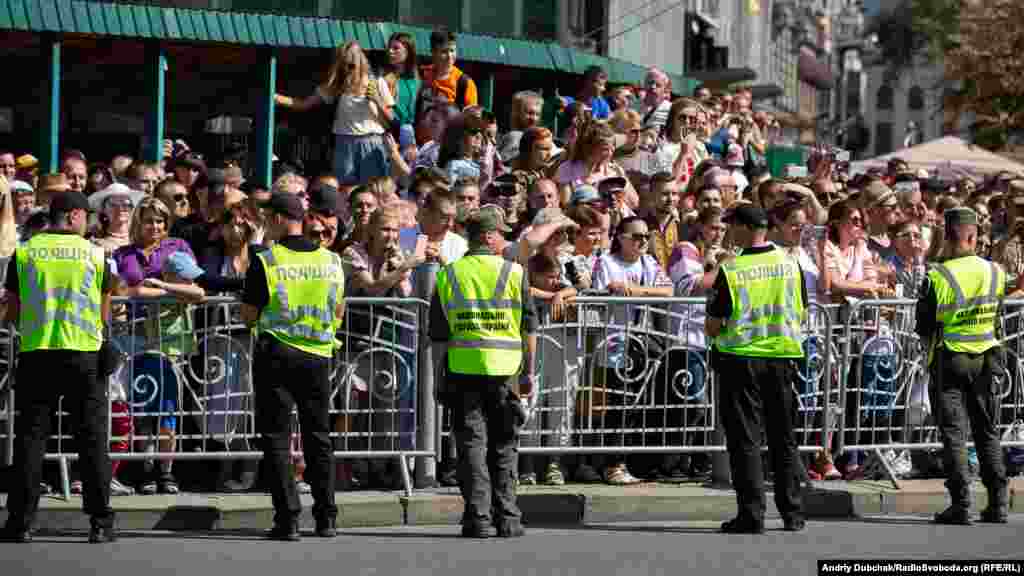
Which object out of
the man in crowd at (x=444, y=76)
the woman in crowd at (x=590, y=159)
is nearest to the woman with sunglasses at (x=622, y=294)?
the woman in crowd at (x=590, y=159)

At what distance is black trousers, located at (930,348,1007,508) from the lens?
12898 mm

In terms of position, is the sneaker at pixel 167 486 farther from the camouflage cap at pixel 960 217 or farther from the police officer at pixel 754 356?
the camouflage cap at pixel 960 217

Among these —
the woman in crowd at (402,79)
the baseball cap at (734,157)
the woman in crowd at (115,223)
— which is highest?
the woman in crowd at (402,79)

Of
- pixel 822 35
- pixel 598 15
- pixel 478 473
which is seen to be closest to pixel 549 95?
pixel 598 15

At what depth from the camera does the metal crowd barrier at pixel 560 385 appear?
12.8 meters

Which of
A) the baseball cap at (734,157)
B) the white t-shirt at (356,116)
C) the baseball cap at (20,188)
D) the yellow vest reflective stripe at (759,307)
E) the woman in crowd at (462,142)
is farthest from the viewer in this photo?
the baseball cap at (734,157)

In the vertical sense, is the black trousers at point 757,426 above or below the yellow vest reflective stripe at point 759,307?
below

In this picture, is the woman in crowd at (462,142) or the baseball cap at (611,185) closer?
the baseball cap at (611,185)

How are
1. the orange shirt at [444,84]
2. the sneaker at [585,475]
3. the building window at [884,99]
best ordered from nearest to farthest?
the sneaker at [585,475], the orange shirt at [444,84], the building window at [884,99]

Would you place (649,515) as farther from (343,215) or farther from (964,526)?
(343,215)

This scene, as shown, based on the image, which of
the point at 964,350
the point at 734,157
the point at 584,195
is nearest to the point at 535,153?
the point at 584,195

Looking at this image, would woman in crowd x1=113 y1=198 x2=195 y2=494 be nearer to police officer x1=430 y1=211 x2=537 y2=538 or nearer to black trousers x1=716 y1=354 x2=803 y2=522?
police officer x1=430 y1=211 x2=537 y2=538

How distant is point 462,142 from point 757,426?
5281mm

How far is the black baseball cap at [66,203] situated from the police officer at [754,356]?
3.61 metres
